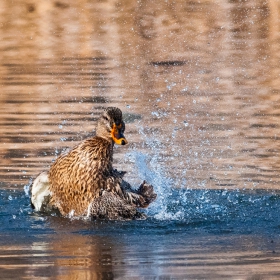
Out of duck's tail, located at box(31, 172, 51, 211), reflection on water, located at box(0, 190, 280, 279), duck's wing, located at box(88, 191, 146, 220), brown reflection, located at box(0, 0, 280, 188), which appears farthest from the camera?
brown reflection, located at box(0, 0, 280, 188)

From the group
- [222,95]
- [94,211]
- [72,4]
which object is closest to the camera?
[94,211]

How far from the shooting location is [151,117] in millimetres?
13227

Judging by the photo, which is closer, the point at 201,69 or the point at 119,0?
the point at 201,69

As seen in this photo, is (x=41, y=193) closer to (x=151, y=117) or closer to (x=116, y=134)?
(x=116, y=134)

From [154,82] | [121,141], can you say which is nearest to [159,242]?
[121,141]

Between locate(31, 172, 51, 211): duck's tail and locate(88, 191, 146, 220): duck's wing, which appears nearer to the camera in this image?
locate(88, 191, 146, 220): duck's wing

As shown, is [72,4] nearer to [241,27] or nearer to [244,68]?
[241,27]

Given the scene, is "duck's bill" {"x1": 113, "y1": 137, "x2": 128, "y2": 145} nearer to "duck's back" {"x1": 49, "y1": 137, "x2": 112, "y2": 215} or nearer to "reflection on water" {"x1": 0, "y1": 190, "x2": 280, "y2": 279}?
"duck's back" {"x1": 49, "y1": 137, "x2": 112, "y2": 215}

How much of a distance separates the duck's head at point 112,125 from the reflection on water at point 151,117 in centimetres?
79

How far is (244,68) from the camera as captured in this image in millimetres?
17031

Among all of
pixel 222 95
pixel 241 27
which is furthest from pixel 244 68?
pixel 241 27

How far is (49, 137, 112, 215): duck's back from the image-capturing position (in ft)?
30.7

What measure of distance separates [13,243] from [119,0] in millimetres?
18458

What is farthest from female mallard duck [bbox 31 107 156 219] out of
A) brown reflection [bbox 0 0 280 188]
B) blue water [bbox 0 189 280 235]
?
brown reflection [bbox 0 0 280 188]
